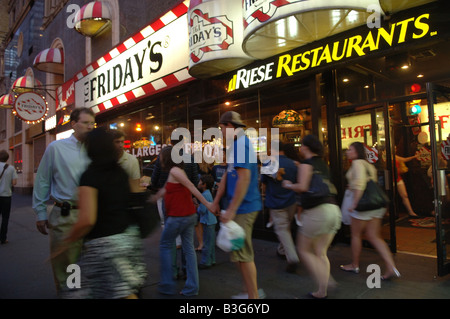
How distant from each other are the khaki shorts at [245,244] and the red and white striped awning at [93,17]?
1036 centimetres

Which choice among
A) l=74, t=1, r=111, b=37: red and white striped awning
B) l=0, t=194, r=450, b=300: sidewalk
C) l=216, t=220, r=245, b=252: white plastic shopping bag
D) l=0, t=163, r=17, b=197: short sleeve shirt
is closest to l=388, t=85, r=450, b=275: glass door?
l=0, t=194, r=450, b=300: sidewalk

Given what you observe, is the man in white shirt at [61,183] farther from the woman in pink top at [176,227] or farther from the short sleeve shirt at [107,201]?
the short sleeve shirt at [107,201]

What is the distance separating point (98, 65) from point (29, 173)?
1271cm

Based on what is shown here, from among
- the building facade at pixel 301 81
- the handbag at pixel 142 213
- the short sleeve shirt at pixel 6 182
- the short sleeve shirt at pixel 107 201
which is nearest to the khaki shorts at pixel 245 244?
the handbag at pixel 142 213

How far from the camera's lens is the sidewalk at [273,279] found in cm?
358

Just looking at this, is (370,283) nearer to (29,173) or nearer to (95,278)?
(95,278)

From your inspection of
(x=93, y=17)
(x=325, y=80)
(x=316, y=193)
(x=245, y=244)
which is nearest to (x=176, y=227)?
(x=245, y=244)

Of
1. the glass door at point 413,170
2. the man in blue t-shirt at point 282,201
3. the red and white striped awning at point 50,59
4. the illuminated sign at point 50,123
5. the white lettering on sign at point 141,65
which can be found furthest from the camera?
the illuminated sign at point 50,123

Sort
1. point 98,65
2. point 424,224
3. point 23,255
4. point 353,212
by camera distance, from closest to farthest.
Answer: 1. point 353,212
2. point 23,255
3. point 424,224
4. point 98,65

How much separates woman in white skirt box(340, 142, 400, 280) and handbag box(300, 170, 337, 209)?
659 millimetres

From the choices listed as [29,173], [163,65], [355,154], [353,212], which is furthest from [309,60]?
[29,173]

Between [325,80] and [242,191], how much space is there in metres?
3.66

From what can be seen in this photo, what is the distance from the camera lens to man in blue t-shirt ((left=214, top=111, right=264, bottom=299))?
9.53ft

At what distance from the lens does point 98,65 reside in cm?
1097
